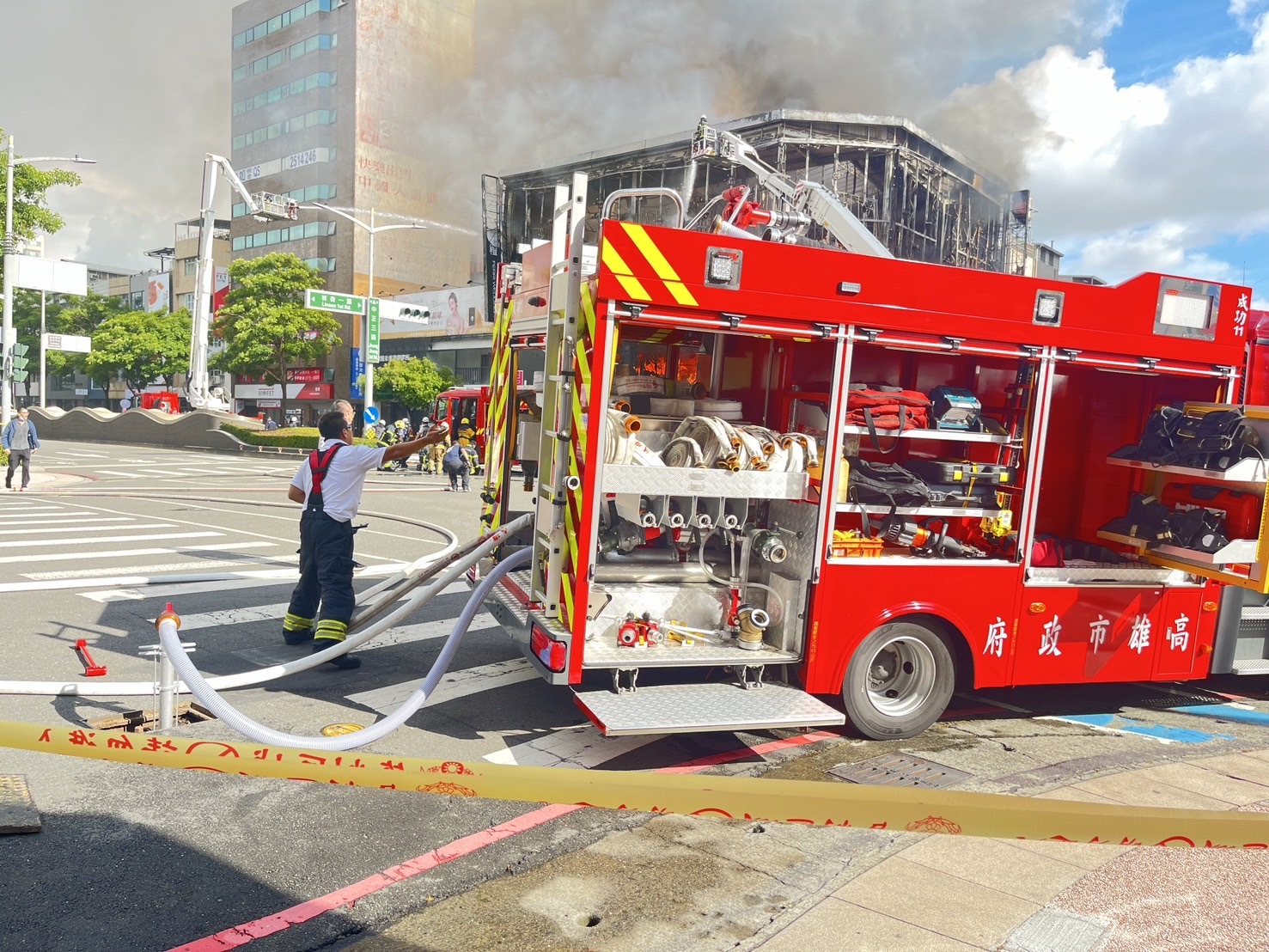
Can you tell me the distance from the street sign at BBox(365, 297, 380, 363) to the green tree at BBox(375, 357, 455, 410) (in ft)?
42.4

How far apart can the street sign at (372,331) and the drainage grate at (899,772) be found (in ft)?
96.3

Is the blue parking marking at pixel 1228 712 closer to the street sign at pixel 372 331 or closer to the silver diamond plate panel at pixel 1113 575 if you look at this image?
the silver diamond plate panel at pixel 1113 575

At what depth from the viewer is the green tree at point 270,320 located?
48.1 metres

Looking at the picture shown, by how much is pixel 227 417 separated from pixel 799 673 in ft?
136

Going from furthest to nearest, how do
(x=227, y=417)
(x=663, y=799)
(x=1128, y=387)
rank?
(x=227, y=417), (x=1128, y=387), (x=663, y=799)

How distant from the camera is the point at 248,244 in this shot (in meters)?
64.9

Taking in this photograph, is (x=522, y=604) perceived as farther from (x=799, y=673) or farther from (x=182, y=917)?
(x=182, y=917)

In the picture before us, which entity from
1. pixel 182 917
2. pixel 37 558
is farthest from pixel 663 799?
pixel 37 558

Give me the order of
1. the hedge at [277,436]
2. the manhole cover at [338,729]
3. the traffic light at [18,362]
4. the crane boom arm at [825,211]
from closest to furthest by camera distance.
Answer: the manhole cover at [338,729], the crane boom arm at [825,211], the traffic light at [18,362], the hedge at [277,436]

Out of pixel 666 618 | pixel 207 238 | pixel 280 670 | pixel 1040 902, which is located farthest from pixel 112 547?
pixel 207 238

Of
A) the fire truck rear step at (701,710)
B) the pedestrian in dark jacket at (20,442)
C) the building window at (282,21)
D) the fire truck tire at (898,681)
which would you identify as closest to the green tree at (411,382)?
the building window at (282,21)

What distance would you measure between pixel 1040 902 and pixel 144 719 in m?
4.81

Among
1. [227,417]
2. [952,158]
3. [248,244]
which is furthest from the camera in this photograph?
[248,244]

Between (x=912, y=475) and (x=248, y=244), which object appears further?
(x=248, y=244)
